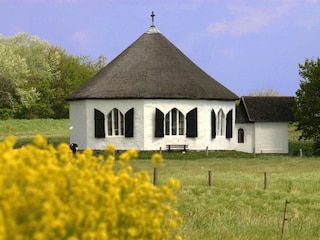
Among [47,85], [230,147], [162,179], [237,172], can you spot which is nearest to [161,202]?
[162,179]

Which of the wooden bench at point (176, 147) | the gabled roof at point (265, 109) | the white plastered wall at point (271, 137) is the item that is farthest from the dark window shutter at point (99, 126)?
the white plastered wall at point (271, 137)

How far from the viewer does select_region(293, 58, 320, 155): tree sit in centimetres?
4281

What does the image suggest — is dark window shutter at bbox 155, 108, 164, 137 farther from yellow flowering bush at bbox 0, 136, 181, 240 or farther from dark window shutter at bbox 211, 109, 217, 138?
yellow flowering bush at bbox 0, 136, 181, 240

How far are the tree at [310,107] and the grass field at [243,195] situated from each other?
244 inches

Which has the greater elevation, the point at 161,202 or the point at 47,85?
the point at 47,85

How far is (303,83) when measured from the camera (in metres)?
44.5

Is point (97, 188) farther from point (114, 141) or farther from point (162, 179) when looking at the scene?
point (114, 141)

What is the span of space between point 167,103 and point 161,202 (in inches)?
1251

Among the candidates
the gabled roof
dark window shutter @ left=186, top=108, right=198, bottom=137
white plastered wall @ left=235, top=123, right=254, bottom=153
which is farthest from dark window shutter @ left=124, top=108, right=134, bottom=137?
the gabled roof

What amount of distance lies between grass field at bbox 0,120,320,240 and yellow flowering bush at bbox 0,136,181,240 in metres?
5.38

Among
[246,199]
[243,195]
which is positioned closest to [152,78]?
[243,195]

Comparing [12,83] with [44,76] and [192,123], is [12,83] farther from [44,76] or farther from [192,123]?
[192,123]

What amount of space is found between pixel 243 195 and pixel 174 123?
60.1 ft

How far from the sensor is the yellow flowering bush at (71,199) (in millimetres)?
4953
